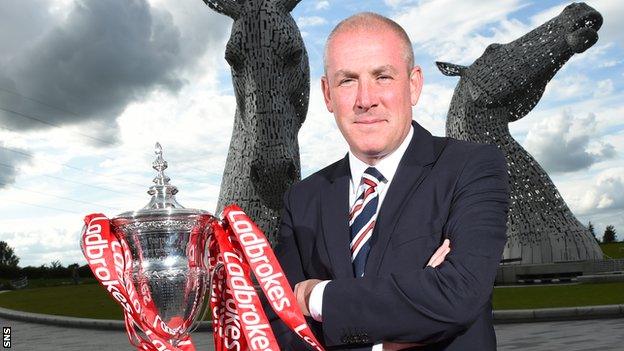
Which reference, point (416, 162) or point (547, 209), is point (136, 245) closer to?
point (416, 162)

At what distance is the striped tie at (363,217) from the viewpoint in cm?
228

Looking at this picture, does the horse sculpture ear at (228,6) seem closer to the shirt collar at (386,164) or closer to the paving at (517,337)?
the paving at (517,337)

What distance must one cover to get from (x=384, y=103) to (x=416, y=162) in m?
0.24

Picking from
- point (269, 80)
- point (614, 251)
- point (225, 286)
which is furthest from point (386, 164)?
point (614, 251)

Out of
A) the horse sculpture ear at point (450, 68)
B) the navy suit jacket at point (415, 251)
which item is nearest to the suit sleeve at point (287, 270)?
the navy suit jacket at point (415, 251)

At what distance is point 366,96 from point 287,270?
65 cm

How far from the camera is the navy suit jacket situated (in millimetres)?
2078

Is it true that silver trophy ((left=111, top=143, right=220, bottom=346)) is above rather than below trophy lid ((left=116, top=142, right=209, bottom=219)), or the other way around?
below

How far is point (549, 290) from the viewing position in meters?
15.3

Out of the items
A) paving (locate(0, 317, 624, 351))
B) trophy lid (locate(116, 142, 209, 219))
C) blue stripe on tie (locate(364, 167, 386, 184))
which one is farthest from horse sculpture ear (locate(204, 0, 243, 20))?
blue stripe on tie (locate(364, 167, 386, 184))

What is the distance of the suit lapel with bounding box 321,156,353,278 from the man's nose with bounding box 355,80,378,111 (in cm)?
34

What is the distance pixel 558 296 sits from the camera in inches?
537

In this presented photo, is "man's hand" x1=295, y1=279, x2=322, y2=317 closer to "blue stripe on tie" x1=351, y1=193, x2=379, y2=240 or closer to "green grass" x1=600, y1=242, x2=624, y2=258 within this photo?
"blue stripe on tie" x1=351, y1=193, x2=379, y2=240

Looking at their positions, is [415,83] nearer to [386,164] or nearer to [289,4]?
[386,164]
